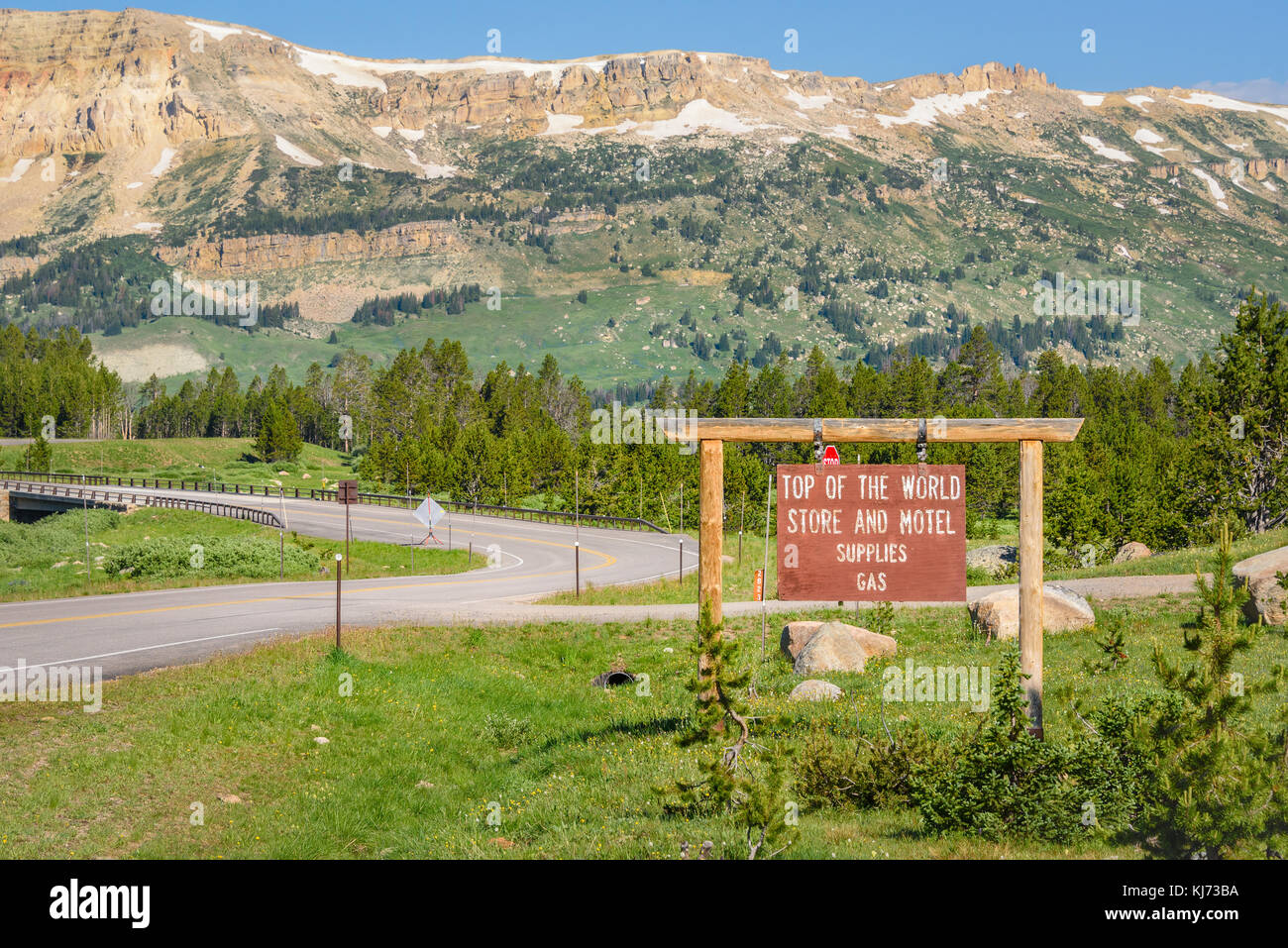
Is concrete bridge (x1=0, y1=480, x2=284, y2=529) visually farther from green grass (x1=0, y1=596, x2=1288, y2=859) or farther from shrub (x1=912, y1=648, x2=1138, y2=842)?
shrub (x1=912, y1=648, x2=1138, y2=842)

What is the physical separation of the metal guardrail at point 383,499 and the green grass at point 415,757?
119ft

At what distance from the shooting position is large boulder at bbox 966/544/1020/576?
1768 inches

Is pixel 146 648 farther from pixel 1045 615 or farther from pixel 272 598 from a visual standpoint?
pixel 1045 615

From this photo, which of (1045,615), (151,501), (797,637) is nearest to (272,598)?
(797,637)

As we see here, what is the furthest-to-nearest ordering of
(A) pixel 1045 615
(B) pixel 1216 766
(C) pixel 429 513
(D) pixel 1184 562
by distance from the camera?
(C) pixel 429 513
(D) pixel 1184 562
(A) pixel 1045 615
(B) pixel 1216 766

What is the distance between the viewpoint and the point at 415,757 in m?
15.7

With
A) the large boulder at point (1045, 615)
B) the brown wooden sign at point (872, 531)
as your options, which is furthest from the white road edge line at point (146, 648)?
the large boulder at point (1045, 615)

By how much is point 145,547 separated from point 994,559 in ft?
134

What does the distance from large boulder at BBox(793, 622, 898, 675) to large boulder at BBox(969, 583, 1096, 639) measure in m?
3.21

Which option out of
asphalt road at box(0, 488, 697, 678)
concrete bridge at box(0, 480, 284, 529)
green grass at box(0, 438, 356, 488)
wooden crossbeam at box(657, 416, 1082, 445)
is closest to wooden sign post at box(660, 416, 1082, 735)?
wooden crossbeam at box(657, 416, 1082, 445)

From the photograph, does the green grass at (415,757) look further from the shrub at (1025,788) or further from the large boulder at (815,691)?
the large boulder at (815,691)

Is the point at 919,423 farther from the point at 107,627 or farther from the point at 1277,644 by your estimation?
the point at 107,627

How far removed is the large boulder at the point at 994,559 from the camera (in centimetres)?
4491

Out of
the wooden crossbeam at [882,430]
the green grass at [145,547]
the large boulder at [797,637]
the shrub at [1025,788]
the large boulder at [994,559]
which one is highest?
the wooden crossbeam at [882,430]
